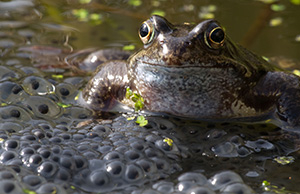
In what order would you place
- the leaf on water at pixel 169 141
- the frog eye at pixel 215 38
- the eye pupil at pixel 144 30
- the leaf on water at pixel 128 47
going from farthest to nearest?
the leaf on water at pixel 128 47 < the eye pupil at pixel 144 30 < the frog eye at pixel 215 38 < the leaf on water at pixel 169 141

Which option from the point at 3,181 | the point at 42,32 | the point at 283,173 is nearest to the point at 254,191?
the point at 283,173

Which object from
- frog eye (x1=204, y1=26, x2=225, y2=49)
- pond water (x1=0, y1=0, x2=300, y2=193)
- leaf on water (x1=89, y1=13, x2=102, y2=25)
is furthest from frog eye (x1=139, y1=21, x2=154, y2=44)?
leaf on water (x1=89, y1=13, x2=102, y2=25)

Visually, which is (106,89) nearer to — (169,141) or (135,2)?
(169,141)

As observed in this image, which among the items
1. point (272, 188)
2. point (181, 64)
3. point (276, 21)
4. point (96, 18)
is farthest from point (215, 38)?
point (96, 18)

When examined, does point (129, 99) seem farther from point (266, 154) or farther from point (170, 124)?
point (266, 154)

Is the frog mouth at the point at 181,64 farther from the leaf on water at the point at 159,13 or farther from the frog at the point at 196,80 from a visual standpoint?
the leaf on water at the point at 159,13

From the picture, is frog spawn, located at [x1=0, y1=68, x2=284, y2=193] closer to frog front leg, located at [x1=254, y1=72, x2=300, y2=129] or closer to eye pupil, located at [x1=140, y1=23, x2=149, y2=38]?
frog front leg, located at [x1=254, y1=72, x2=300, y2=129]

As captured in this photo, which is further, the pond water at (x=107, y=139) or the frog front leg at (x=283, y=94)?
the frog front leg at (x=283, y=94)

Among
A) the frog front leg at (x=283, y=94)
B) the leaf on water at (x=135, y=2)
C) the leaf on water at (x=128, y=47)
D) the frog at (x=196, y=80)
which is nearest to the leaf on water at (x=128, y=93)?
the frog at (x=196, y=80)
